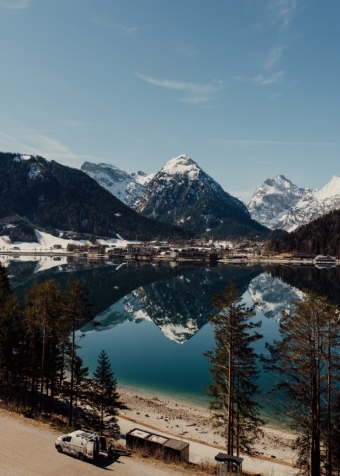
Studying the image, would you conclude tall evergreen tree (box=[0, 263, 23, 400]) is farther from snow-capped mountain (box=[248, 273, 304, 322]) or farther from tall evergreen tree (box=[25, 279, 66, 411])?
snow-capped mountain (box=[248, 273, 304, 322])

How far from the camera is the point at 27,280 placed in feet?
475

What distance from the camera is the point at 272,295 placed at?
121 metres

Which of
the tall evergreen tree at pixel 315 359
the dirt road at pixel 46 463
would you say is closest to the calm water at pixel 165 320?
the tall evergreen tree at pixel 315 359

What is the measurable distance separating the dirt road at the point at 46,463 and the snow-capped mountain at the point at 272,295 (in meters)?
65.3

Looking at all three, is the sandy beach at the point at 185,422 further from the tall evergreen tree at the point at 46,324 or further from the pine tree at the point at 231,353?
the tall evergreen tree at the point at 46,324

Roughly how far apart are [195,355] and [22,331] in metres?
35.3

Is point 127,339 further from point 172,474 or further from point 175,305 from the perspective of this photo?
point 172,474

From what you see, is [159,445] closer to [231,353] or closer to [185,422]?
[231,353]

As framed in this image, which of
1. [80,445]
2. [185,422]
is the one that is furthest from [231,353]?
[185,422]

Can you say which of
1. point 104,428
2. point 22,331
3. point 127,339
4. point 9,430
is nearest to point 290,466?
point 104,428

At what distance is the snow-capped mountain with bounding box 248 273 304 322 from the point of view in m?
97.4

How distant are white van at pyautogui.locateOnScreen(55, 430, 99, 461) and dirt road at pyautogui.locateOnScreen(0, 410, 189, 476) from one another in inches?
11.7

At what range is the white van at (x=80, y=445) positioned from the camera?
65.6ft

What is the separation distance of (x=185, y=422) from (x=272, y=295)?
89.7 m
